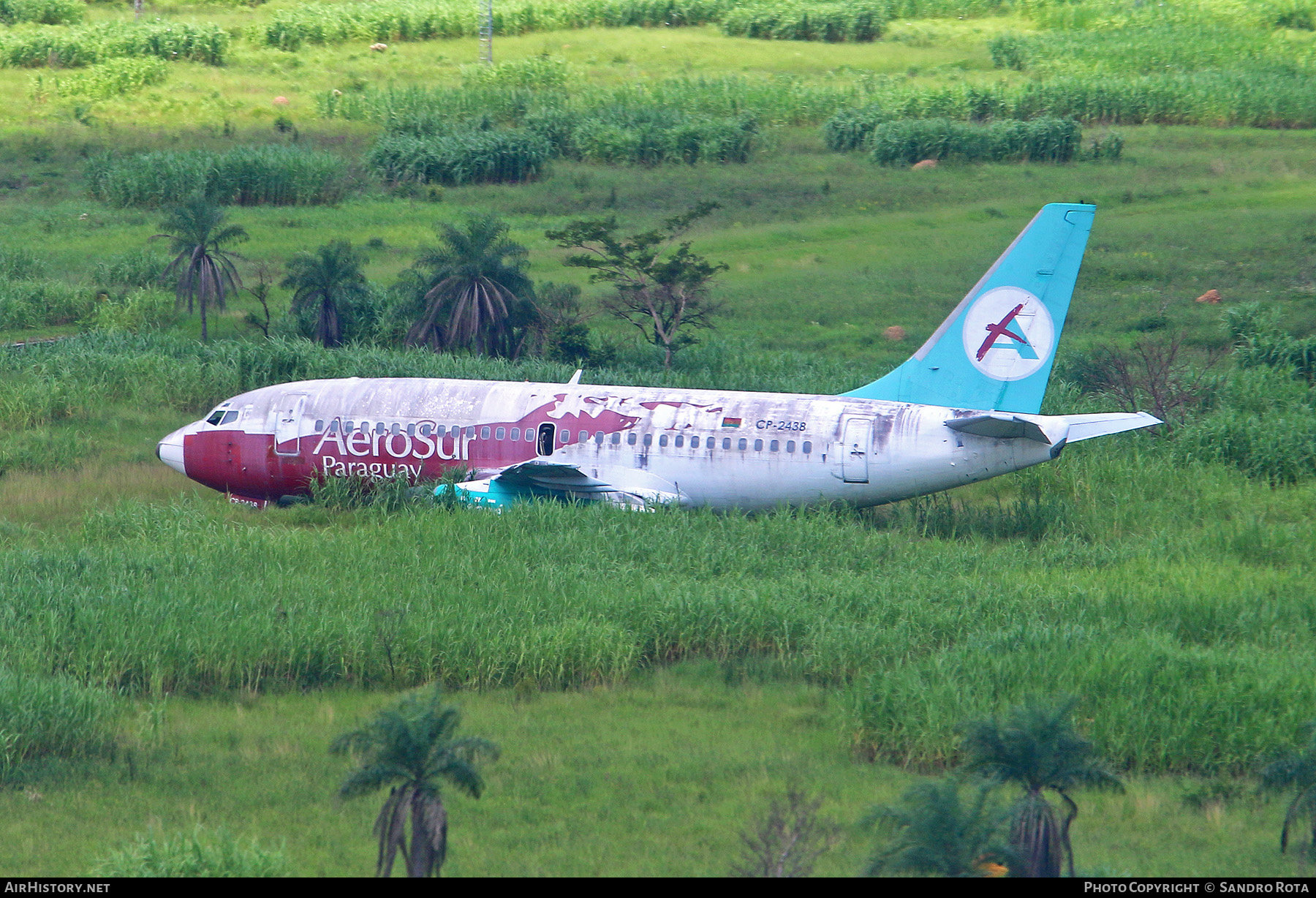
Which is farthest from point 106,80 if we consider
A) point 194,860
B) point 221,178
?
point 194,860

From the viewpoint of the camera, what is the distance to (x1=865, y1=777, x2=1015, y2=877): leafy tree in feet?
41.5

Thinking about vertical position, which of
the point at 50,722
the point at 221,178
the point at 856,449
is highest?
the point at 221,178

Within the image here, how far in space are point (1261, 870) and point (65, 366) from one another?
36.9 metres

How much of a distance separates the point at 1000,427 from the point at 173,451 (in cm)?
1898

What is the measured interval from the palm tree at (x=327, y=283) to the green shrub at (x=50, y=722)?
3057 centimetres

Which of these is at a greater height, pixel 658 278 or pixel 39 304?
pixel 658 278

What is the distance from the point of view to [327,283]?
47.8 metres

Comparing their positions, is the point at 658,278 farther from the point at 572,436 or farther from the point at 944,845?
the point at 944,845

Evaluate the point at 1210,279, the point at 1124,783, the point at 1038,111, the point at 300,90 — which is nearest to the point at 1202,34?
the point at 1038,111

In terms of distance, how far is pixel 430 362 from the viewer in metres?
42.4

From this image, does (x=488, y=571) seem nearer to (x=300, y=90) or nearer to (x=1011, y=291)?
(x=1011, y=291)

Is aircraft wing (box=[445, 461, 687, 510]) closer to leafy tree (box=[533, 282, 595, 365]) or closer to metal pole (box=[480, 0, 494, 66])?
leafy tree (box=[533, 282, 595, 365])

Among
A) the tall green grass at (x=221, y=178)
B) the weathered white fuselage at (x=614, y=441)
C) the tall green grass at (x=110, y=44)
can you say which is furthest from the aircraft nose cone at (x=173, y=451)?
the tall green grass at (x=110, y=44)

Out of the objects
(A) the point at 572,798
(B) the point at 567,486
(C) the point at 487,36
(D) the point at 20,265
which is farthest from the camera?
(C) the point at 487,36
